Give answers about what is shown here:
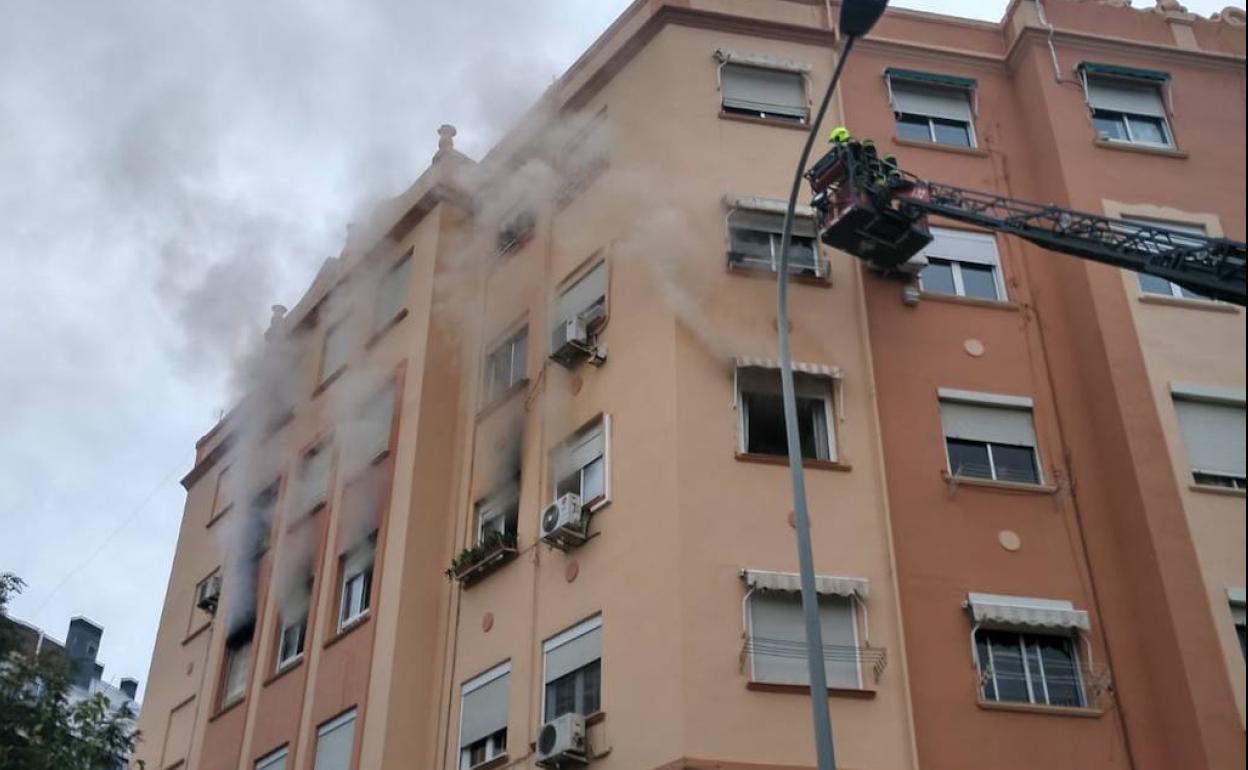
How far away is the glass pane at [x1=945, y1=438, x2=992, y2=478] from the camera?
56.3 ft

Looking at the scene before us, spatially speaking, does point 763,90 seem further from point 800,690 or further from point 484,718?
point 484,718

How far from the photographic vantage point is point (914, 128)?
20.6 m

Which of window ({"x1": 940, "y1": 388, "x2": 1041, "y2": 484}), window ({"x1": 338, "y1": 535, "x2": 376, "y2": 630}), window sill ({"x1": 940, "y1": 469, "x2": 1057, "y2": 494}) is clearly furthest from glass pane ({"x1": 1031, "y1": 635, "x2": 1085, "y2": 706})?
window ({"x1": 338, "y1": 535, "x2": 376, "y2": 630})

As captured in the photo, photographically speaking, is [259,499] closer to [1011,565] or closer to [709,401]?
[709,401]

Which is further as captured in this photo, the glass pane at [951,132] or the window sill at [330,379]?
the window sill at [330,379]

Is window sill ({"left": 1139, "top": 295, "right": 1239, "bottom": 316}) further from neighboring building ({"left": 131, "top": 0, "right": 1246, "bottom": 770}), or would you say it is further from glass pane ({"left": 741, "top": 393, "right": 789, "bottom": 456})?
glass pane ({"left": 741, "top": 393, "right": 789, "bottom": 456})

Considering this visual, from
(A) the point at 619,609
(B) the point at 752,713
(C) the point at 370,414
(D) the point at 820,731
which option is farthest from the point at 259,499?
(D) the point at 820,731

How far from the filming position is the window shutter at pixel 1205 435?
16.2 meters

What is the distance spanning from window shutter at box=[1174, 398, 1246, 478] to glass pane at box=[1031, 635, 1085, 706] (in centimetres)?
288

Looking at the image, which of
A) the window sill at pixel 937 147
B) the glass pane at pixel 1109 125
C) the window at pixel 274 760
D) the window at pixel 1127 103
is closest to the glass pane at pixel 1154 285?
the glass pane at pixel 1109 125

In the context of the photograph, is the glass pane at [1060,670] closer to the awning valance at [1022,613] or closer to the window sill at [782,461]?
the awning valance at [1022,613]

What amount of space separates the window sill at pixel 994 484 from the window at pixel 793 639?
2.28 meters

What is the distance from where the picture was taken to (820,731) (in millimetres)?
11609

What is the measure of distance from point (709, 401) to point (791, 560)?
7.57 ft
